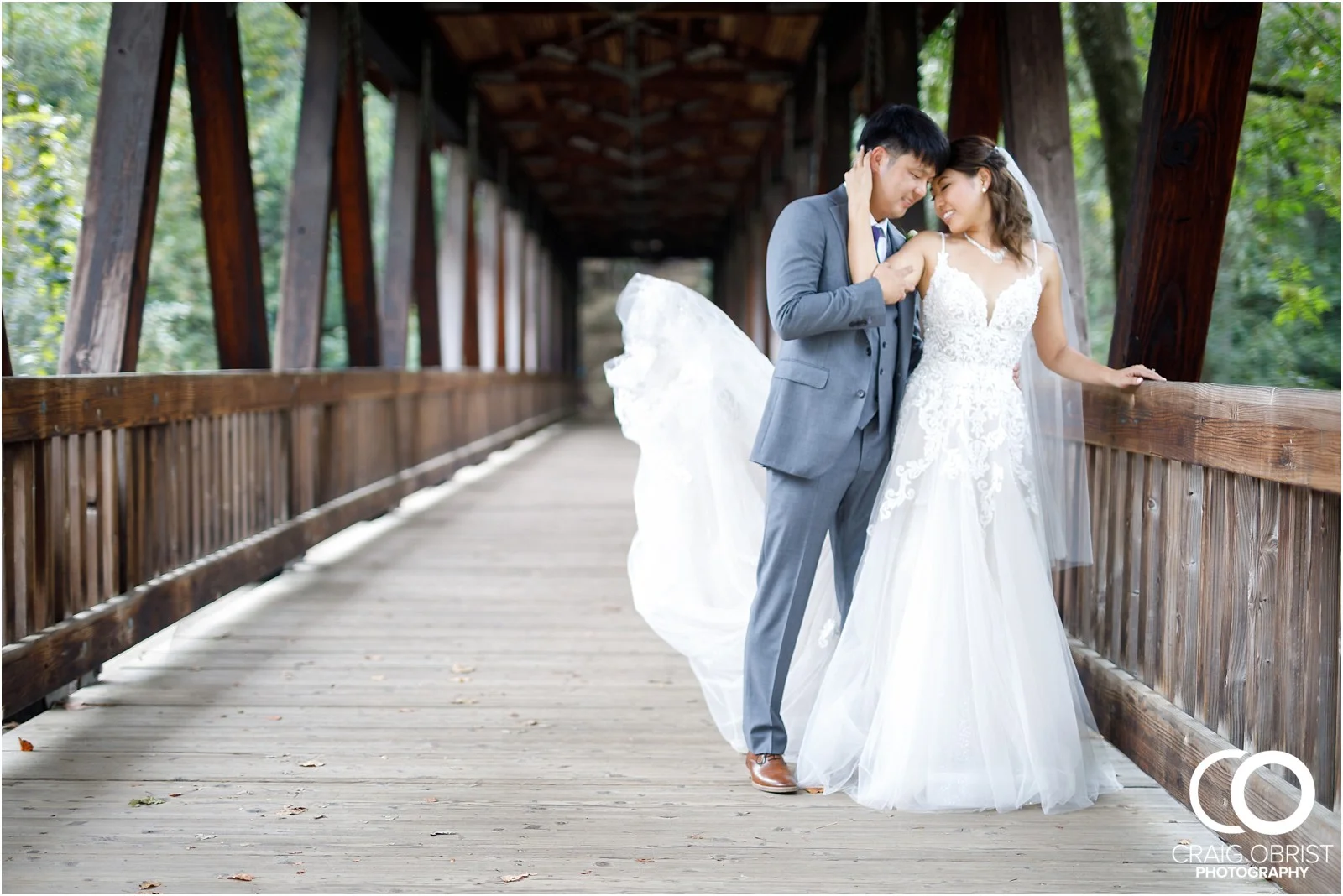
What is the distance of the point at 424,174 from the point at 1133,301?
5.97 metres

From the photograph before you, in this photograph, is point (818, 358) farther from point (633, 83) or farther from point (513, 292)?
point (513, 292)

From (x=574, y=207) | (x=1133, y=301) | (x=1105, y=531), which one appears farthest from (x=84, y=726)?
(x=574, y=207)

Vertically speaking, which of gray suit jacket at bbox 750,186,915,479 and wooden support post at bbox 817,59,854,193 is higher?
wooden support post at bbox 817,59,854,193

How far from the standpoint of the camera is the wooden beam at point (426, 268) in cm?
802

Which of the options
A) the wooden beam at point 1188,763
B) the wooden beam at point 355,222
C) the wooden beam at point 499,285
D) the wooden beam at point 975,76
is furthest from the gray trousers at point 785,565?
the wooden beam at point 499,285

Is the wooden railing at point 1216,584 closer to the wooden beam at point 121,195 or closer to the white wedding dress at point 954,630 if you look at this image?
the white wedding dress at point 954,630

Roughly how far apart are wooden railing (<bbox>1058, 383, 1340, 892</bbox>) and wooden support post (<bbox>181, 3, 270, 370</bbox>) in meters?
3.25

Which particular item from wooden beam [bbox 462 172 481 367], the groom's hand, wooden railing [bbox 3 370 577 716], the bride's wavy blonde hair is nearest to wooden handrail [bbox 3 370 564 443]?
wooden railing [bbox 3 370 577 716]

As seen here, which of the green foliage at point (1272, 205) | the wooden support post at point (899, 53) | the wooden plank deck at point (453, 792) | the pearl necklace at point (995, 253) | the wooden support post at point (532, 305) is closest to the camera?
the wooden plank deck at point (453, 792)

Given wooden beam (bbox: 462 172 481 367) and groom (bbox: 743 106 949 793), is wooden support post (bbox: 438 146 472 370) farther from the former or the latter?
groom (bbox: 743 106 949 793)

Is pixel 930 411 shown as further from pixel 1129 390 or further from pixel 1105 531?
pixel 1105 531

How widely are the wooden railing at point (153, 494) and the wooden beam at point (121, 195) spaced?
9.1 inches

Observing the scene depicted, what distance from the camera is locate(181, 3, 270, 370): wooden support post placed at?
4469mm

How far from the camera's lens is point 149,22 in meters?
3.89
